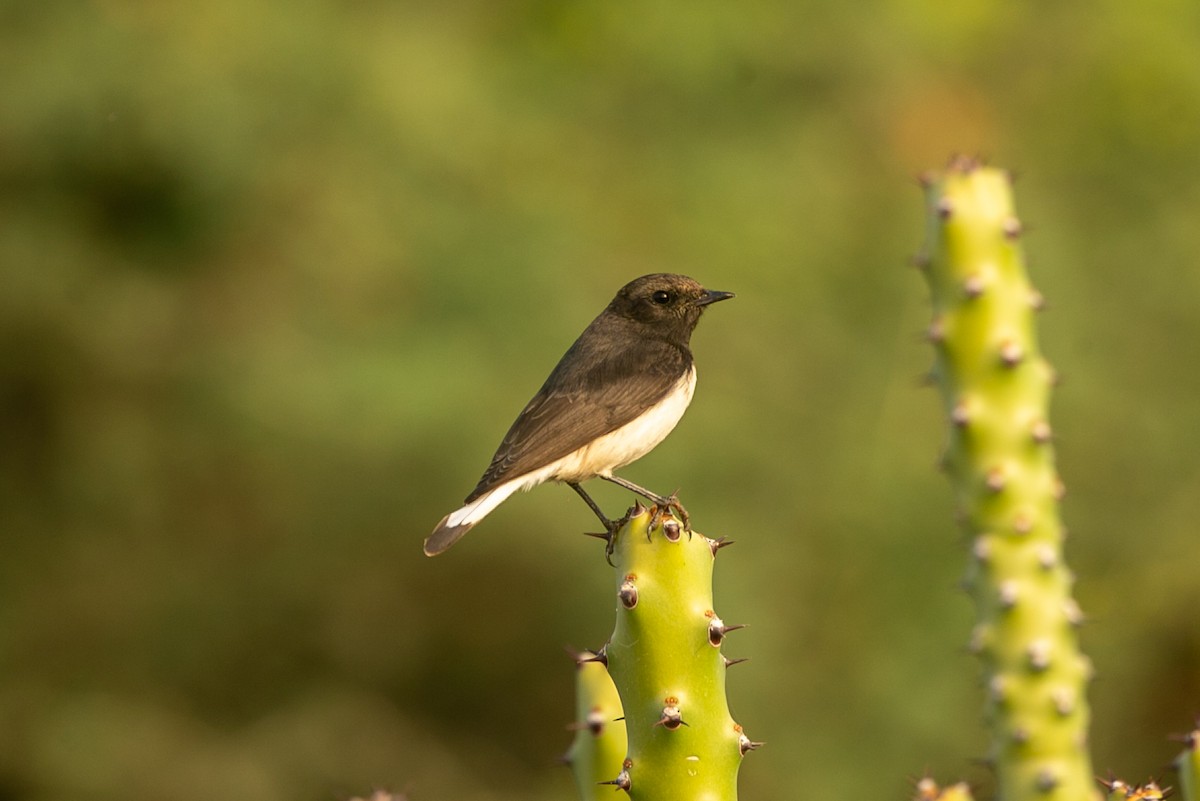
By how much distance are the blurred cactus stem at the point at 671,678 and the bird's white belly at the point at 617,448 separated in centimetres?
180

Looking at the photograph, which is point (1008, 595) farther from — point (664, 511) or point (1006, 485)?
point (664, 511)

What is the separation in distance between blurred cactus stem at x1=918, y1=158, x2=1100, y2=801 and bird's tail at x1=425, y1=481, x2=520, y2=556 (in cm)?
161

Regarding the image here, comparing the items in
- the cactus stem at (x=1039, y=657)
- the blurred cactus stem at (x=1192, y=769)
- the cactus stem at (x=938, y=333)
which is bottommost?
the blurred cactus stem at (x=1192, y=769)

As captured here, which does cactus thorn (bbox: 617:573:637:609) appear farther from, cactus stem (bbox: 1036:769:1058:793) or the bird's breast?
the bird's breast

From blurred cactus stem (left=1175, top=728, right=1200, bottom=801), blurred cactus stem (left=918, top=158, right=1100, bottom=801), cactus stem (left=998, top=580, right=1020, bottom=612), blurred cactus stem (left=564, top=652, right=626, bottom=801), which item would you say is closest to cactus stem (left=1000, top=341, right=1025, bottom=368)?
blurred cactus stem (left=918, top=158, right=1100, bottom=801)

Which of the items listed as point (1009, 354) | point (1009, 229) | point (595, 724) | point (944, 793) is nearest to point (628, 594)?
point (595, 724)

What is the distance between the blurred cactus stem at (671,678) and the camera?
364 cm

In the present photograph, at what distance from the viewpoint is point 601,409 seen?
5.57 meters

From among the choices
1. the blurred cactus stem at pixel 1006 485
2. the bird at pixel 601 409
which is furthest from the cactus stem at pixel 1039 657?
the bird at pixel 601 409

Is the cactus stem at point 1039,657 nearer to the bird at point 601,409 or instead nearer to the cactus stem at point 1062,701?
the cactus stem at point 1062,701

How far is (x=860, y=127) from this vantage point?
13969 millimetres

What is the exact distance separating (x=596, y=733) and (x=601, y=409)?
178 centimetres

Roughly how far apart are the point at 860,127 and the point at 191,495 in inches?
255

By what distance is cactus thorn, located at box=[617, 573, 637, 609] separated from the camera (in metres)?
3.63
